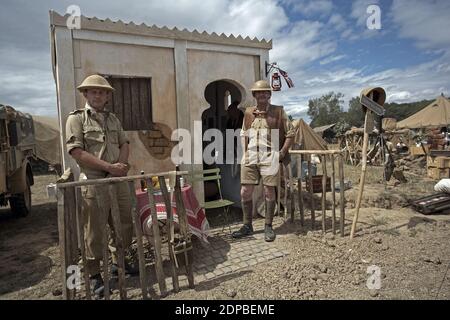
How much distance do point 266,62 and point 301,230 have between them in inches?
129

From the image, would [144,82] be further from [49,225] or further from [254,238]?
[49,225]

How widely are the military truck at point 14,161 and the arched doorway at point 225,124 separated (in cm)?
401

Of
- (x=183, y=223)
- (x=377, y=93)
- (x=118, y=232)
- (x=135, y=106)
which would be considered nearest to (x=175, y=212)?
(x=183, y=223)

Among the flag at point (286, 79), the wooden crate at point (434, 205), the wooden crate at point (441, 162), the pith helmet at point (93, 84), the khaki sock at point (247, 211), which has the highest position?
the flag at point (286, 79)

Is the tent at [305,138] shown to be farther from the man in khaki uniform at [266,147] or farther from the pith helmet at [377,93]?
the man in khaki uniform at [266,147]

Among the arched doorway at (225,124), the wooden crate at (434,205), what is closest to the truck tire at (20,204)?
the arched doorway at (225,124)

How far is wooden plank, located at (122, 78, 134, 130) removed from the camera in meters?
4.96

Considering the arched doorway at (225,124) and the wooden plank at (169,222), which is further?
the arched doorway at (225,124)

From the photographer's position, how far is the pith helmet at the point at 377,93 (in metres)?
4.75

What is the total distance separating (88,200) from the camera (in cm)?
313

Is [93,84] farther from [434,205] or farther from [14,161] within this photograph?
[434,205]

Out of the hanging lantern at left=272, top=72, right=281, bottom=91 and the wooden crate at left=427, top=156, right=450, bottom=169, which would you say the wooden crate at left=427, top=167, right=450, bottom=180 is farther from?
the hanging lantern at left=272, top=72, right=281, bottom=91

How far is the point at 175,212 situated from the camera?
3943 mm

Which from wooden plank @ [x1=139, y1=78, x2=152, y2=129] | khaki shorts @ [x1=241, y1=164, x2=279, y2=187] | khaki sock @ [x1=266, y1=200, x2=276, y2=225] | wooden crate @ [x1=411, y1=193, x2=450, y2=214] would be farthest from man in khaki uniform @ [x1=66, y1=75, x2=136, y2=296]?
wooden crate @ [x1=411, y1=193, x2=450, y2=214]
